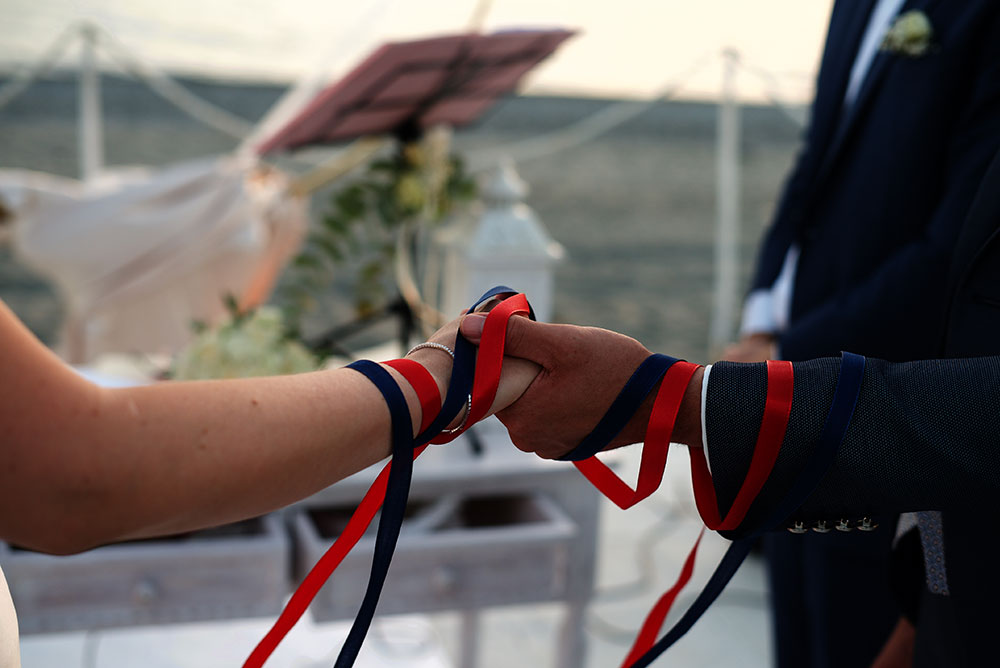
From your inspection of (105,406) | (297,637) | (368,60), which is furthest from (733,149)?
(105,406)

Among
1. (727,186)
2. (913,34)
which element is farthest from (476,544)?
(727,186)

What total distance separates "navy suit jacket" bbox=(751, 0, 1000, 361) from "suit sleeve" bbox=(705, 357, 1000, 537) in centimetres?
34

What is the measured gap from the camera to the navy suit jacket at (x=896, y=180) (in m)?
1.16

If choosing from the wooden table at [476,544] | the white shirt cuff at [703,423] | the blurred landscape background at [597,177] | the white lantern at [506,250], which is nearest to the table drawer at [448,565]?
the wooden table at [476,544]

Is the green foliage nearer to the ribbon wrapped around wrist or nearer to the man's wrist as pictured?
the ribbon wrapped around wrist

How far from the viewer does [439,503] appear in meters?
1.63

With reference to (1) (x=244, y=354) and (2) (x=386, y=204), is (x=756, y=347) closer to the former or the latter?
(2) (x=386, y=204)

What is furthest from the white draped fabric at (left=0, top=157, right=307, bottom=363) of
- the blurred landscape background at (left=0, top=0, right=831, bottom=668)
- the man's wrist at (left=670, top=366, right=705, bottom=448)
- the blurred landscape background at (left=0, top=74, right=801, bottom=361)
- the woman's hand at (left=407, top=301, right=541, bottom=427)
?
the blurred landscape background at (left=0, top=74, right=801, bottom=361)

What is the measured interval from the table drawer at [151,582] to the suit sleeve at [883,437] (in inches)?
35.3

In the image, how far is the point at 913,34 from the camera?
3.97ft

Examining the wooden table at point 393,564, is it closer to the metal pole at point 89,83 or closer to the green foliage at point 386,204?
the green foliage at point 386,204

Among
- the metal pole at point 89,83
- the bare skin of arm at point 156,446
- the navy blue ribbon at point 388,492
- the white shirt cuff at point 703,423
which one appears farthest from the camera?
the metal pole at point 89,83

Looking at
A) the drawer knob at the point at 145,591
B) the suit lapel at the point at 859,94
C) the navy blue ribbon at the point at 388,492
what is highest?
the suit lapel at the point at 859,94

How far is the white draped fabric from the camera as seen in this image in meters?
2.16
